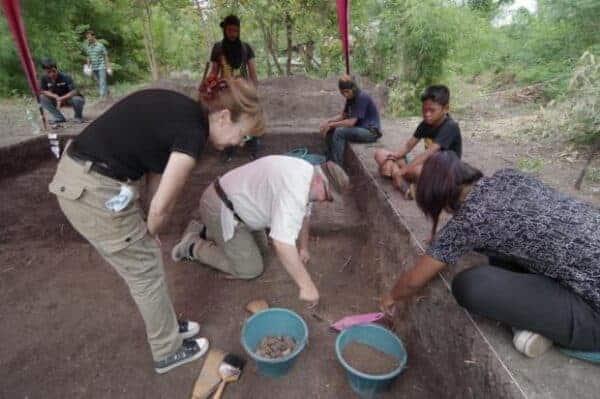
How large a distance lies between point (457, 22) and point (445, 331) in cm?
684

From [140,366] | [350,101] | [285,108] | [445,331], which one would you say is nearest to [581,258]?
[445,331]

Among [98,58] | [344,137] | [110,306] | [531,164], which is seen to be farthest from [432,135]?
[98,58]

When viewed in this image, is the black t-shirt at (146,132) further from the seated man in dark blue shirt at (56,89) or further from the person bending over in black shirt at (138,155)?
the seated man in dark blue shirt at (56,89)

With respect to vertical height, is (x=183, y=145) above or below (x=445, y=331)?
above

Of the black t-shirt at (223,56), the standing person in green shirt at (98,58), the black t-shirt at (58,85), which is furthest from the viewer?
the standing person in green shirt at (98,58)

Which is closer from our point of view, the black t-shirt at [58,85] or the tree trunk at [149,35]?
the black t-shirt at [58,85]

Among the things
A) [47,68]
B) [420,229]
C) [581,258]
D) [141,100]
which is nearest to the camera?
[581,258]

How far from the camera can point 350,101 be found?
3934 mm

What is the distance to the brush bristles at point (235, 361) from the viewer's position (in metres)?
1.92

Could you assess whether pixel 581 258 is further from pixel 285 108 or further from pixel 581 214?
pixel 285 108

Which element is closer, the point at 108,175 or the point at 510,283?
the point at 510,283

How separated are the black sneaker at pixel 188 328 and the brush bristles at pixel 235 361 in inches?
12.3

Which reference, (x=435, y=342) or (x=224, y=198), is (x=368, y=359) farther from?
(x=224, y=198)

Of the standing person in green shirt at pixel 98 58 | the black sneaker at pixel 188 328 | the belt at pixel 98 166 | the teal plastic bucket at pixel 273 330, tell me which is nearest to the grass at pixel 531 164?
the teal plastic bucket at pixel 273 330
